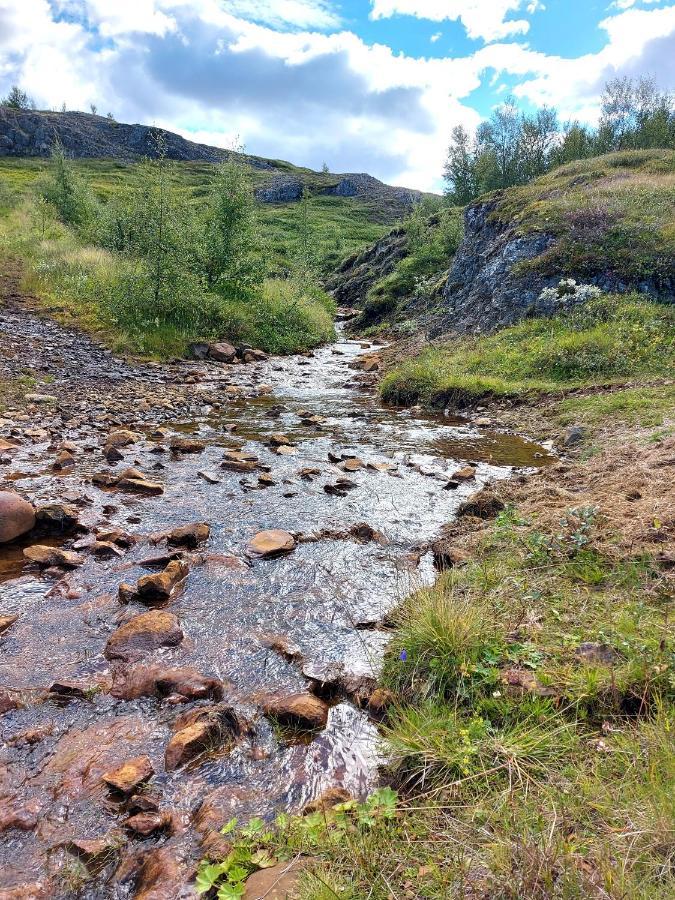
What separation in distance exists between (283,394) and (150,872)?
47.7 ft

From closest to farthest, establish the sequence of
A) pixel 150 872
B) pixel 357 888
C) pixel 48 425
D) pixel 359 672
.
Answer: pixel 357 888
pixel 150 872
pixel 359 672
pixel 48 425

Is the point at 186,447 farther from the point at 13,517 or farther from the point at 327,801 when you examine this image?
the point at 327,801

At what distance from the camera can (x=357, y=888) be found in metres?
2.25

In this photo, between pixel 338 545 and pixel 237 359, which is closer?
pixel 338 545

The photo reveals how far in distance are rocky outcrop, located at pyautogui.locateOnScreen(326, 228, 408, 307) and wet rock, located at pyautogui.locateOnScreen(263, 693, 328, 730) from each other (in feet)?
150

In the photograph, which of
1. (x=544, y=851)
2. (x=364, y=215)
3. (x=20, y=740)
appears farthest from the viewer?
(x=364, y=215)

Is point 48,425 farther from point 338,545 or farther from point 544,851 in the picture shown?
point 544,851

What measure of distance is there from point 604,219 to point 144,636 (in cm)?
2530

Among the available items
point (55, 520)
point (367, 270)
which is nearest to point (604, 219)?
point (55, 520)

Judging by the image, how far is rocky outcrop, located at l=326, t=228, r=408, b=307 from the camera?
4847 cm

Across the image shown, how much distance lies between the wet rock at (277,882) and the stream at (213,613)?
47 cm

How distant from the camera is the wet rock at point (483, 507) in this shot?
7.05 metres

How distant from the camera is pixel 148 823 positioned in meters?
2.85

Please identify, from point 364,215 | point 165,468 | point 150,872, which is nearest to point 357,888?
point 150,872
